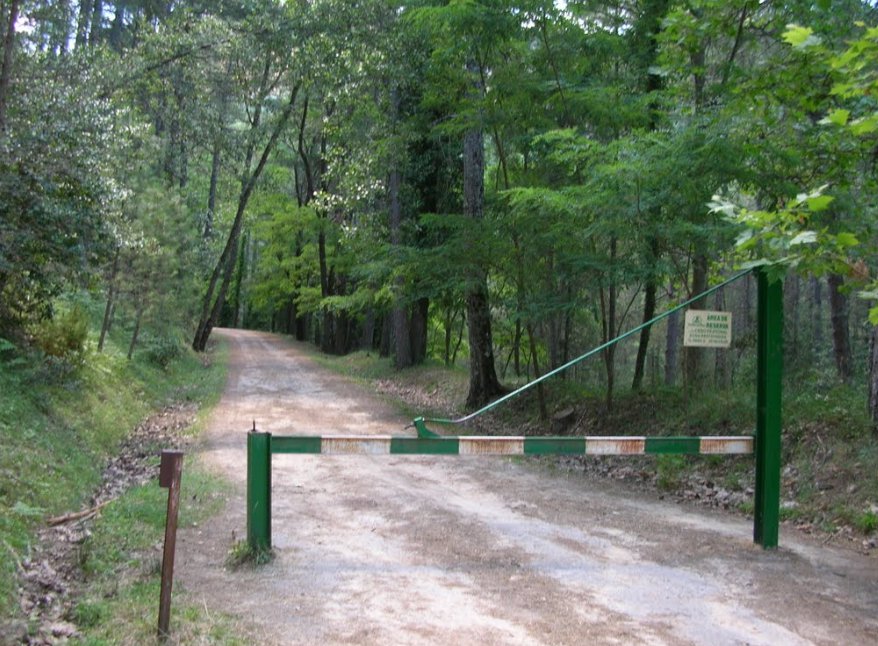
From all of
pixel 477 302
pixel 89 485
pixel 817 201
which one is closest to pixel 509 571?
pixel 817 201

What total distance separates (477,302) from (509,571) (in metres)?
11.3

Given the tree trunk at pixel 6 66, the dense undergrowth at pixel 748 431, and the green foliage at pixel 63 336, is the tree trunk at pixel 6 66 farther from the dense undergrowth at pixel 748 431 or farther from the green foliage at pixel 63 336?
the dense undergrowth at pixel 748 431

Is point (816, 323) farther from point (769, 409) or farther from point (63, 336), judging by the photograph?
point (63, 336)

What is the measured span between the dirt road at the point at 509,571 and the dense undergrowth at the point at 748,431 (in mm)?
806

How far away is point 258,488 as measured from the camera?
6453 millimetres

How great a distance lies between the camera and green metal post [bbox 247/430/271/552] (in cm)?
647

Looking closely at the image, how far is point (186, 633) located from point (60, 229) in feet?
26.2

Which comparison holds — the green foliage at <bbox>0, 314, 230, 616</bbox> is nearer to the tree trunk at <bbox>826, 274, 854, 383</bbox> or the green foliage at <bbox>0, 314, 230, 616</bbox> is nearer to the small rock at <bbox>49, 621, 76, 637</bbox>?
the small rock at <bbox>49, 621, 76, 637</bbox>

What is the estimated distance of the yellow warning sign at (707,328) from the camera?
25.0 ft

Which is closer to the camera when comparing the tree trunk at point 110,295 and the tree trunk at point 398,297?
the tree trunk at point 110,295

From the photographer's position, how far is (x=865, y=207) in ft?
32.6

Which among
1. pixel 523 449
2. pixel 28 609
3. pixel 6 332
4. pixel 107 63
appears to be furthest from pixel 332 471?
pixel 107 63

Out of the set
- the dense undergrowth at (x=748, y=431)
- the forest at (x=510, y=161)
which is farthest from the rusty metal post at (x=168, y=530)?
the dense undergrowth at (x=748, y=431)

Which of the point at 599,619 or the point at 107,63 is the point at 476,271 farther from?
the point at 599,619
